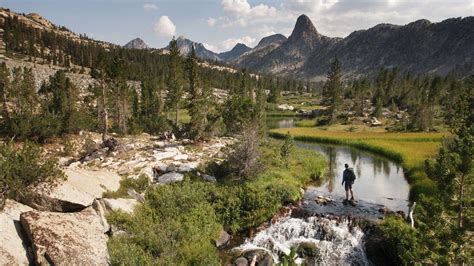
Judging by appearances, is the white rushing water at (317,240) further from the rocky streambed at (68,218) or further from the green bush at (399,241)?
the rocky streambed at (68,218)

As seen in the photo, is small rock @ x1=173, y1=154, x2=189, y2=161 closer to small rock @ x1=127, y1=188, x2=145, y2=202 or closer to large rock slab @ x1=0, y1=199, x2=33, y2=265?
small rock @ x1=127, y1=188, x2=145, y2=202

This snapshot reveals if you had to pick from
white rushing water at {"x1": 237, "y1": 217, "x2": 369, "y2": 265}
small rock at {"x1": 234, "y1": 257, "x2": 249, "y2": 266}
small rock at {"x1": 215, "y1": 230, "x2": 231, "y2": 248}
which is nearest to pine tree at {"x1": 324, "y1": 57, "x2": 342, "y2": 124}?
white rushing water at {"x1": 237, "y1": 217, "x2": 369, "y2": 265}

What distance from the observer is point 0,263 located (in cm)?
1223

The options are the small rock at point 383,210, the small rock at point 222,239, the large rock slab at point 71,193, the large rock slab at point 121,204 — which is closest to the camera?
the large rock slab at point 71,193

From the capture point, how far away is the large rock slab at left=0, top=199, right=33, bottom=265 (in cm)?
1277

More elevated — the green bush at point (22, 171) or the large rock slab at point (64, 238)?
the green bush at point (22, 171)

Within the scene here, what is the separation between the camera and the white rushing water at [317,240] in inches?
768

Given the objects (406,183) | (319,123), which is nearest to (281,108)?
(319,123)

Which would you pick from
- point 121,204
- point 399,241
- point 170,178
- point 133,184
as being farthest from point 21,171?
point 399,241

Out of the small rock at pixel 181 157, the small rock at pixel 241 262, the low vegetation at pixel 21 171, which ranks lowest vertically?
the small rock at pixel 241 262

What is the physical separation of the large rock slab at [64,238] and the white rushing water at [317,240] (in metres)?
8.86

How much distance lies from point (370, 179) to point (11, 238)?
1279 inches

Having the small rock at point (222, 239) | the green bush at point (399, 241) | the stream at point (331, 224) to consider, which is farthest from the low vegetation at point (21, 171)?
the green bush at point (399, 241)

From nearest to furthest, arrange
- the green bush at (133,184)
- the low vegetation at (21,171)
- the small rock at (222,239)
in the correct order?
the low vegetation at (21,171), the small rock at (222,239), the green bush at (133,184)
